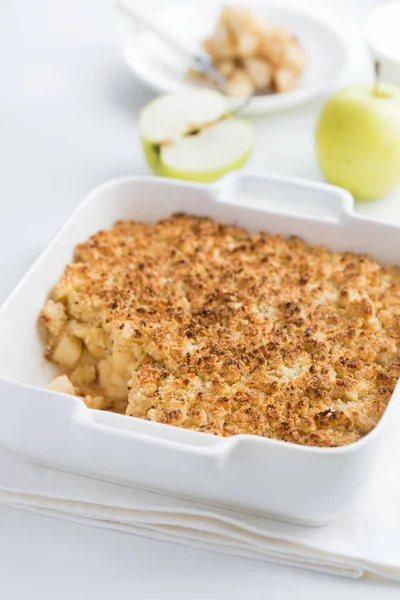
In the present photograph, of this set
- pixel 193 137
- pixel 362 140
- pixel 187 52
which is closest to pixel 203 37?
pixel 187 52

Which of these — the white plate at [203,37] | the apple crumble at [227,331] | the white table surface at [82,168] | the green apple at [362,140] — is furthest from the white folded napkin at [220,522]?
the white plate at [203,37]

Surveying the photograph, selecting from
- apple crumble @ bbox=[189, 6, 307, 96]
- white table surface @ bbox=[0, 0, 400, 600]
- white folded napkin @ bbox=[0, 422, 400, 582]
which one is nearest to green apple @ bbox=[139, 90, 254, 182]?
white table surface @ bbox=[0, 0, 400, 600]

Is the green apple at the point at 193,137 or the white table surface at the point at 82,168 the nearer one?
the white table surface at the point at 82,168

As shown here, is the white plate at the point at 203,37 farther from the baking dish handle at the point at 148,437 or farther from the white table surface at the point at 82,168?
the baking dish handle at the point at 148,437

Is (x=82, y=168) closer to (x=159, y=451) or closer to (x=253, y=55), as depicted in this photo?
(x=253, y=55)

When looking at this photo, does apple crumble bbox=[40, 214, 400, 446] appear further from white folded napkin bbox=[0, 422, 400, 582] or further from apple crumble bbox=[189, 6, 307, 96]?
apple crumble bbox=[189, 6, 307, 96]

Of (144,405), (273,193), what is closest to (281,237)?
(273,193)
